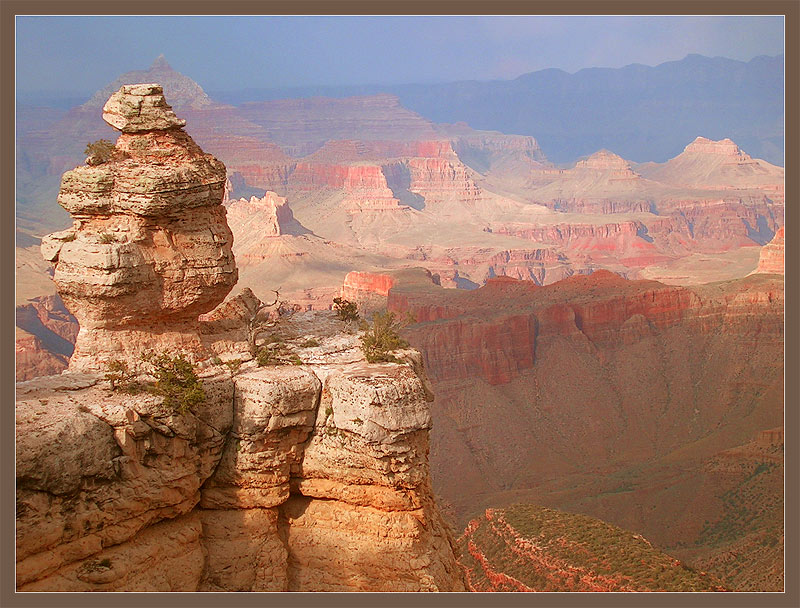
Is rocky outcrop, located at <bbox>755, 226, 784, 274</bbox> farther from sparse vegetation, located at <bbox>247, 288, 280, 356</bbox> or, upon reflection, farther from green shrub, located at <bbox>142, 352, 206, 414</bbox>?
green shrub, located at <bbox>142, 352, 206, 414</bbox>

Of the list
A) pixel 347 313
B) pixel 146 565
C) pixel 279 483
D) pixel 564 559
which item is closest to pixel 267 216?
pixel 564 559

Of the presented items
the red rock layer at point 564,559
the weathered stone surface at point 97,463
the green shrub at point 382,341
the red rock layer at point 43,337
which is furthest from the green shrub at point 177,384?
the red rock layer at point 43,337

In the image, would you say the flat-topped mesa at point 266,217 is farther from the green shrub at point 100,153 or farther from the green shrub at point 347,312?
the green shrub at point 100,153

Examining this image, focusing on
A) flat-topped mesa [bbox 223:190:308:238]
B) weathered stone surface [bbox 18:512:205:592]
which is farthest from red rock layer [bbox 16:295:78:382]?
weathered stone surface [bbox 18:512:205:592]

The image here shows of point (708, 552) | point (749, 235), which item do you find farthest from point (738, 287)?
point (749, 235)

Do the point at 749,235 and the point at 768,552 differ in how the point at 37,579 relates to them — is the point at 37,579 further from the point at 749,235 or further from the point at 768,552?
Answer: the point at 749,235
